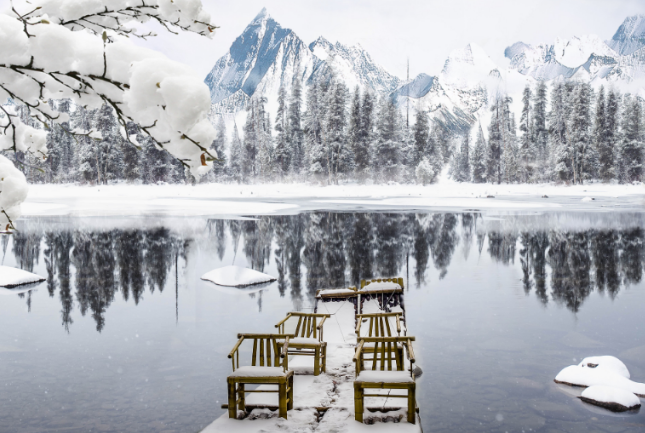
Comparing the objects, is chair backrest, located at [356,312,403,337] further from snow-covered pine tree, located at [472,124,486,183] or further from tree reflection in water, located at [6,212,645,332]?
snow-covered pine tree, located at [472,124,486,183]

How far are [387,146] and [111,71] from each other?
7693 centimetres

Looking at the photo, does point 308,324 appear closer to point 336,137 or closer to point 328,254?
point 328,254

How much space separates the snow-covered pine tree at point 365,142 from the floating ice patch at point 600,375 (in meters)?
69.4

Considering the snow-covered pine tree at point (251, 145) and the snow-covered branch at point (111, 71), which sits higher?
the snow-covered pine tree at point (251, 145)

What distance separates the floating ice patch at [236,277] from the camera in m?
18.2

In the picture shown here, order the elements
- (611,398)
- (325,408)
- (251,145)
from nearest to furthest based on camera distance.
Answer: (325,408)
(611,398)
(251,145)

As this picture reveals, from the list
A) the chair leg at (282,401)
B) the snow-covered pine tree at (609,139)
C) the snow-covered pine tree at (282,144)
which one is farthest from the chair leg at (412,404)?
the snow-covered pine tree at (282,144)

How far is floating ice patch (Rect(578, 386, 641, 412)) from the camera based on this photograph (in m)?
8.15

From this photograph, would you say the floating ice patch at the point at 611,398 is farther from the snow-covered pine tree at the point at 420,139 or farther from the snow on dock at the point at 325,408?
the snow-covered pine tree at the point at 420,139

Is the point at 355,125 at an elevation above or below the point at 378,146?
above

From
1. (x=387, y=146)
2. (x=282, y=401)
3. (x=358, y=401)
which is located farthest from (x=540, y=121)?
(x=282, y=401)

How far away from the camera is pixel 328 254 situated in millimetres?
23672

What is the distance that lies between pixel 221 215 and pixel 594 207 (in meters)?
31.4

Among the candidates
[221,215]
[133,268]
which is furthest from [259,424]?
[221,215]
